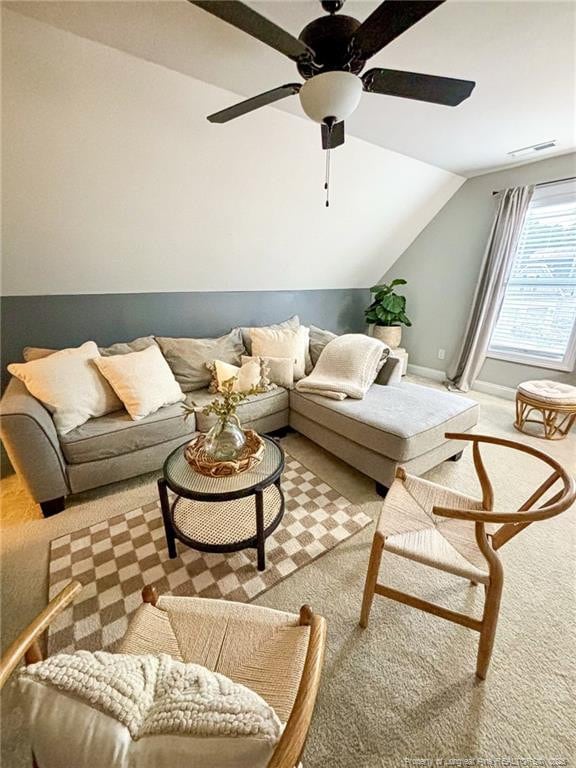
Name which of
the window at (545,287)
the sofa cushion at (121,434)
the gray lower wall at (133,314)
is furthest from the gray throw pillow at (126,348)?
the window at (545,287)

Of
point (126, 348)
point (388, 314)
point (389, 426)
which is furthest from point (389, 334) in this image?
point (126, 348)

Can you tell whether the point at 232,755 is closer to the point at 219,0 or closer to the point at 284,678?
the point at 284,678

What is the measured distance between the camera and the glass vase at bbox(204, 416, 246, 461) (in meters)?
1.63

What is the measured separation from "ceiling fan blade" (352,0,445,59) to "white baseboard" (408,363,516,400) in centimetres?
363

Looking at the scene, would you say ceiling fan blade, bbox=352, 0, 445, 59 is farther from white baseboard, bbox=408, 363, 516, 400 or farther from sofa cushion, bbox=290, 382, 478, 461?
white baseboard, bbox=408, 363, 516, 400

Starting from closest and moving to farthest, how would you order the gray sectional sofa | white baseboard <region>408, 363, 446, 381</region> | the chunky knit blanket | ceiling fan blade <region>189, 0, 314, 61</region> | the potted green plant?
the chunky knit blanket
ceiling fan blade <region>189, 0, 314, 61</region>
the gray sectional sofa
the potted green plant
white baseboard <region>408, 363, 446, 381</region>

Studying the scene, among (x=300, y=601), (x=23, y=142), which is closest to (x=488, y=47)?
(x=23, y=142)

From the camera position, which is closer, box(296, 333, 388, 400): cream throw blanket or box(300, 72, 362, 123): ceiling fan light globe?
box(300, 72, 362, 123): ceiling fan light globe

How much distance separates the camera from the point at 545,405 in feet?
8.77

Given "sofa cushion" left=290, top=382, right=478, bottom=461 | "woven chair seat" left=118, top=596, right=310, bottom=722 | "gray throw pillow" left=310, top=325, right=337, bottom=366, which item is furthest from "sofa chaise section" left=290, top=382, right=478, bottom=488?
"woven chair seat" left=118, top=596, right=310, bottom=722

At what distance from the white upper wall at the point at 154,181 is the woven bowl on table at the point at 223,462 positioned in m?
1.76

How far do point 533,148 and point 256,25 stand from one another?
3046 mm

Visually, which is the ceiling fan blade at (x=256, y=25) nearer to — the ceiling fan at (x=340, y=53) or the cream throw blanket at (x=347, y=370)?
the ceiling fan at (x=340, y=53)

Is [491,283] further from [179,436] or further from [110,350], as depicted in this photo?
[110,350]
